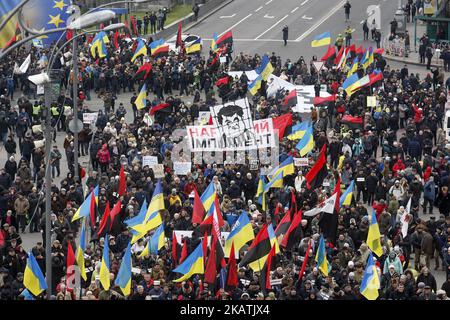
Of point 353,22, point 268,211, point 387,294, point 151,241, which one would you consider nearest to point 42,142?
point 268,211

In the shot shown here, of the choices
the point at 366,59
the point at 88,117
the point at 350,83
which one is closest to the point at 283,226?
the point at 88,117

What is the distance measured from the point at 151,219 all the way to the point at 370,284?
21.8ft

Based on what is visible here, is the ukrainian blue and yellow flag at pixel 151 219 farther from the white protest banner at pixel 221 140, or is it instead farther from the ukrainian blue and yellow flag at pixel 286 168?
the white protest banner at pixel 221 140

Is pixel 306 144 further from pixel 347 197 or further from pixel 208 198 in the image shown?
pixel 208 198

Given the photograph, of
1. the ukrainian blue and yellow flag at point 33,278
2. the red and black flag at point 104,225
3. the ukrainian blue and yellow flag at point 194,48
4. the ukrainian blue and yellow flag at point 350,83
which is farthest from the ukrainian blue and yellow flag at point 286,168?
the ukrainian blue and yellow flag at point 194,48

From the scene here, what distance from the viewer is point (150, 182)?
33.7 m

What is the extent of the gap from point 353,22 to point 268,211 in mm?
36735

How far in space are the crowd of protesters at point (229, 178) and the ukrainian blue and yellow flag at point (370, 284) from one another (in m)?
0.27

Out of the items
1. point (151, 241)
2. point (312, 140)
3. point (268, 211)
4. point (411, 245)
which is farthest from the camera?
point (312, 140)

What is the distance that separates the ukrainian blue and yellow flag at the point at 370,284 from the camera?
24484 mm

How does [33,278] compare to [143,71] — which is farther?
[143,71]

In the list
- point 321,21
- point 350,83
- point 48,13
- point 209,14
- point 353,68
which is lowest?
point 321,21

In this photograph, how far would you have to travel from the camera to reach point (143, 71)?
49.7 metres
